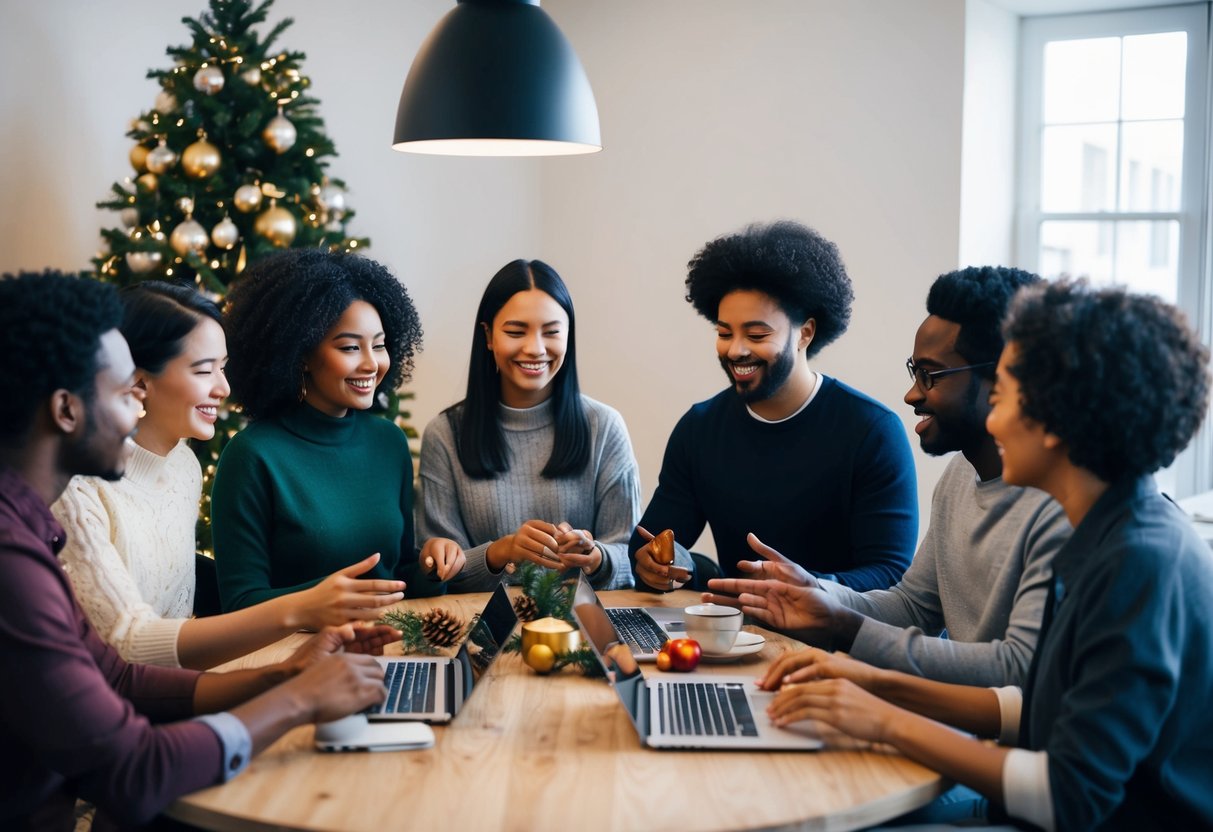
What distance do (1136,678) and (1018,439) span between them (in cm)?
35

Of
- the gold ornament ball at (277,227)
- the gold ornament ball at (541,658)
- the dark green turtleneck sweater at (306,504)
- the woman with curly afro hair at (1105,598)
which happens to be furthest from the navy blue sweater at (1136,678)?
the gold ornament ball at (277,227)

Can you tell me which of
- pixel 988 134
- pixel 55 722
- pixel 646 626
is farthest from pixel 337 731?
pixel 988 134

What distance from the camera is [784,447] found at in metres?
2.74

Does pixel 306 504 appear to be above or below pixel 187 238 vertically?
below

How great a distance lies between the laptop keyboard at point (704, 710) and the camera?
1.64 meters

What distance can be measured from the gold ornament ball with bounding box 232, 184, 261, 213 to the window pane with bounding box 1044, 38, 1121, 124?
2.83 metres

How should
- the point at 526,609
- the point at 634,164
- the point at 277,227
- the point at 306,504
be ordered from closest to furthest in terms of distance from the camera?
the point at 526,609
the point at 306,504
the point at 277,227
the point at 634,164

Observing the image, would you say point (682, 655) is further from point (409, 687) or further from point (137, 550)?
point (137, 550)

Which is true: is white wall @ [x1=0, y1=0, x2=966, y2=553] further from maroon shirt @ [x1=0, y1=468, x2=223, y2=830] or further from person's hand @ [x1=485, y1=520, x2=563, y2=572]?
maroon shirt @ [x1=0, y1=468, x2=223, y2=830]

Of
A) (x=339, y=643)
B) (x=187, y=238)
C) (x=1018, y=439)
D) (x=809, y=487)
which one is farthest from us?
(x=187, y=238)

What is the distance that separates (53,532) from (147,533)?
71 cm

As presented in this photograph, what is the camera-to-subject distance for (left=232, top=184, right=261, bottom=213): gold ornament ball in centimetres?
355

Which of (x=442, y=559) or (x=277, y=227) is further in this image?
(x=277, y=227)

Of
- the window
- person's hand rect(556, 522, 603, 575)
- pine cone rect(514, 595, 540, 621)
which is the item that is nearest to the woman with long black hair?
person's hand rect(556, 522, 603, 575)
